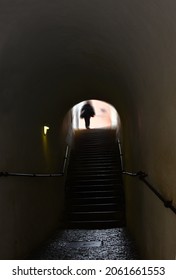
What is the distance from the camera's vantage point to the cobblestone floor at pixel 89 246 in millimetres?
4672

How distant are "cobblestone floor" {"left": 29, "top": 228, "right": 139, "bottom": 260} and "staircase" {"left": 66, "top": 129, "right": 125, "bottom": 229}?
75cm

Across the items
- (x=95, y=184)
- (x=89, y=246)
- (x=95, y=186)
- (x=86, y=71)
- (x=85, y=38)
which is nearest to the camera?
(x=85, y=38)

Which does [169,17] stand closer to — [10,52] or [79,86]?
[10,52]

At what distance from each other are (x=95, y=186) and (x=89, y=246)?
318 cm

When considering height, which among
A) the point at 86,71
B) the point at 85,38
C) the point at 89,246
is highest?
the point at 85,38

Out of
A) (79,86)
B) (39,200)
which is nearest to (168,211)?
(39,200)

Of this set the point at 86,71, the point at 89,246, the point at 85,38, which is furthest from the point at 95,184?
the point at 85,38

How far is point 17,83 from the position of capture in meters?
3.76

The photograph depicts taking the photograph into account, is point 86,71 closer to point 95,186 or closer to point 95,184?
point 95,186

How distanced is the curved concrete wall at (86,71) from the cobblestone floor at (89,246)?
0.79ft

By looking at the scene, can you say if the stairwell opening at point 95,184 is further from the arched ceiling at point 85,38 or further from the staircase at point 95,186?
the arched ceiling at point 85,38

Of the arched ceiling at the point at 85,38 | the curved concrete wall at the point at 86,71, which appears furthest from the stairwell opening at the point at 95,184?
the arched ceiling at the point at 85,38

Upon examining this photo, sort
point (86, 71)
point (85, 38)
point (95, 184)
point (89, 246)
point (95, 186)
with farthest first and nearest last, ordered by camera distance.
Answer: point (95, 184) → point (95, 186) → point (89, 246) → point (86, 71) → point (85, 38)

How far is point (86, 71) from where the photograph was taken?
5047 millimetres
